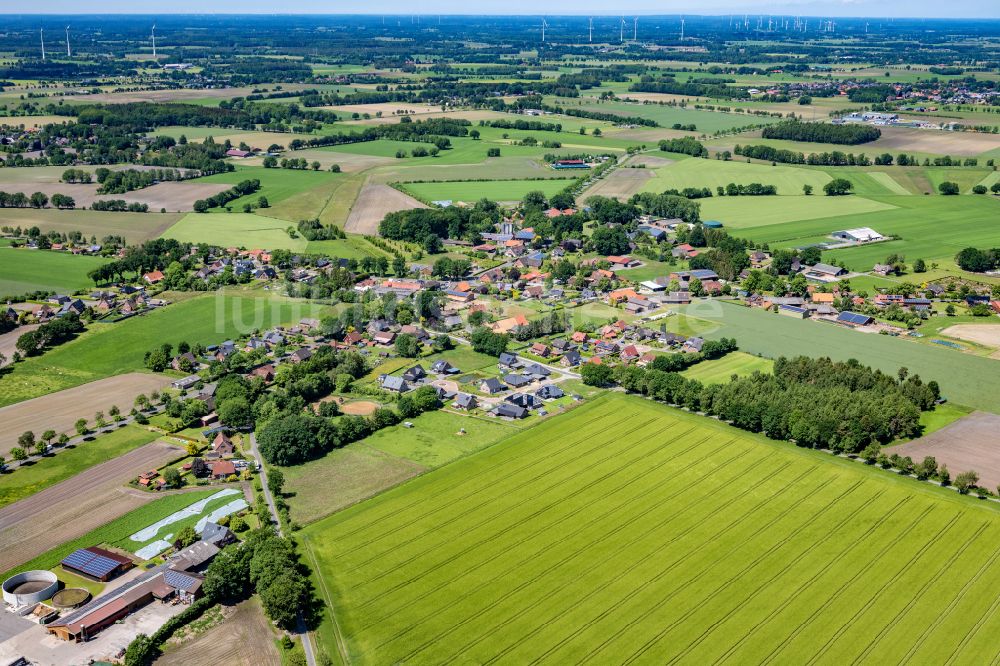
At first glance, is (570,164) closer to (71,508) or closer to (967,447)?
(967,447)

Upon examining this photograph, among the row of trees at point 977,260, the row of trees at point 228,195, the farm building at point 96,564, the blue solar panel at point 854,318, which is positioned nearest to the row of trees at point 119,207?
the row of trees at point 228,195

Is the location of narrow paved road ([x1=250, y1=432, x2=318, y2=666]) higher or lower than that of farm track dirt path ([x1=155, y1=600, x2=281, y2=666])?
higher

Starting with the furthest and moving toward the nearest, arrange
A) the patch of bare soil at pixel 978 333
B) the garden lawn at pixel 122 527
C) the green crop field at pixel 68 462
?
the patch of bare soil at pixel 978 333, the green crop field at pixel 68 462, the garden lawn at pixel 122 527

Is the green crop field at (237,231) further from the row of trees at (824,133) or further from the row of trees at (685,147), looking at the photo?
the row of trees at (824,133)

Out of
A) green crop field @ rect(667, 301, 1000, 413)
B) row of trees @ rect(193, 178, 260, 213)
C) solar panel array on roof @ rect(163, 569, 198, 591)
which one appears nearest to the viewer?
solar panel array on roof @ rect(163, 569, 198, 591)

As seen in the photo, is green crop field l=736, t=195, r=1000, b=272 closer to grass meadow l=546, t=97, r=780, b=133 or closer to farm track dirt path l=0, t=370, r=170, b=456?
grass meadow l=546, t=97, r=780, b=133

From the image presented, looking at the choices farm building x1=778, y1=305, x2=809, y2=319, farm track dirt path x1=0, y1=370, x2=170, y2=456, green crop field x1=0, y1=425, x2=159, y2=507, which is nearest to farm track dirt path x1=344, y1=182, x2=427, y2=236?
farm track dirt path x1=0, y1=370, x2=170, y2=456

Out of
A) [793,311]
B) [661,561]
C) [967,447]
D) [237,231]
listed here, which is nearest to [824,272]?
[793,311]
